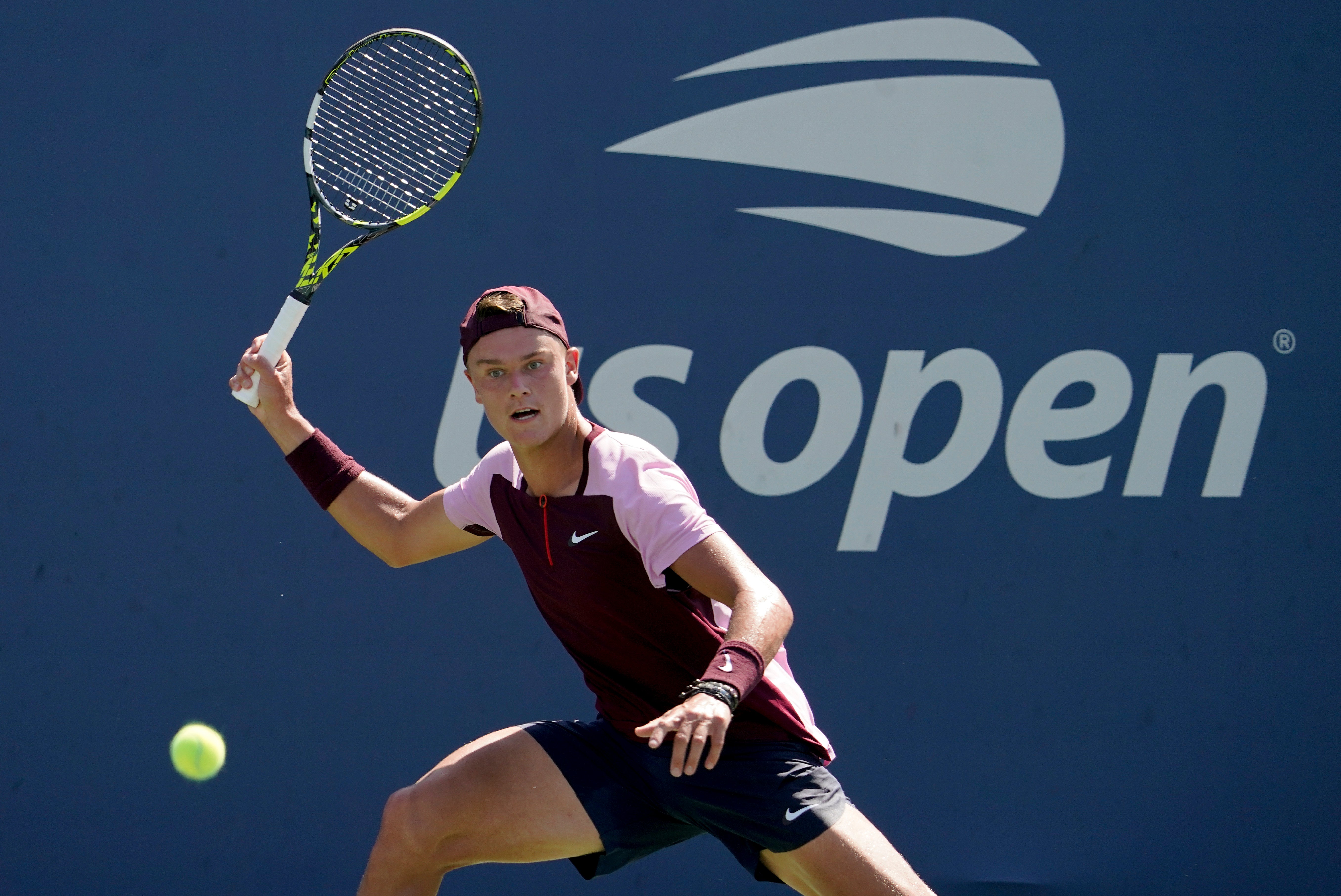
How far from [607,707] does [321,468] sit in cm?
77

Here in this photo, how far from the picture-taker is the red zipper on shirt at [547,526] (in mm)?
2314

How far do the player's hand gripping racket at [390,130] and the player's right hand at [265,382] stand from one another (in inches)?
19.7

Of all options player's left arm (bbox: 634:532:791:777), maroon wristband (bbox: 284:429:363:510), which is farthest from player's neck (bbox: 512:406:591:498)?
maroon wristband (bbox: 284:429:363:510)

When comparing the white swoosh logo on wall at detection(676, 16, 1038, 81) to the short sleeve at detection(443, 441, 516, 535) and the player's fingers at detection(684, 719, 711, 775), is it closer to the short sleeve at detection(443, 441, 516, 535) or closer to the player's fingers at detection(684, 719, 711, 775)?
the short sleeve at detection(443, 441, 516, 535)

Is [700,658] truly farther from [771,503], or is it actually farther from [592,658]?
[771,503]

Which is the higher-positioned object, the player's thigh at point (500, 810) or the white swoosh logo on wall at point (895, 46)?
the white swoosh logo on wall at point (895, 46)

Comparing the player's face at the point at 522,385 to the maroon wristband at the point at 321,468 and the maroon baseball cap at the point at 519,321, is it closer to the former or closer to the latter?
the maroon baseball cap at the point at 519,321

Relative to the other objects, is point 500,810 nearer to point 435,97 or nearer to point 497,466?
point 497,466

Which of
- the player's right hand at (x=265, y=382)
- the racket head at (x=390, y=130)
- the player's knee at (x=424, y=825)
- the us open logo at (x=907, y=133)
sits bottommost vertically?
the player's knee at (x=424, y=825)

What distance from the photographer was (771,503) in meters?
3.50

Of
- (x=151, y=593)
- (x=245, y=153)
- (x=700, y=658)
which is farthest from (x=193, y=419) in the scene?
(x=700, y=658)

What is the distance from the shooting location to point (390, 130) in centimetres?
309

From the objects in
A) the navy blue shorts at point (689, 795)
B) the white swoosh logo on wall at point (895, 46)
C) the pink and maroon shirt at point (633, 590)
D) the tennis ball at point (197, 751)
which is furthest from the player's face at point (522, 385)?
the tennis ball at point (197, 751)

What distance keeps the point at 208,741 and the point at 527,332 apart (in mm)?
1763
